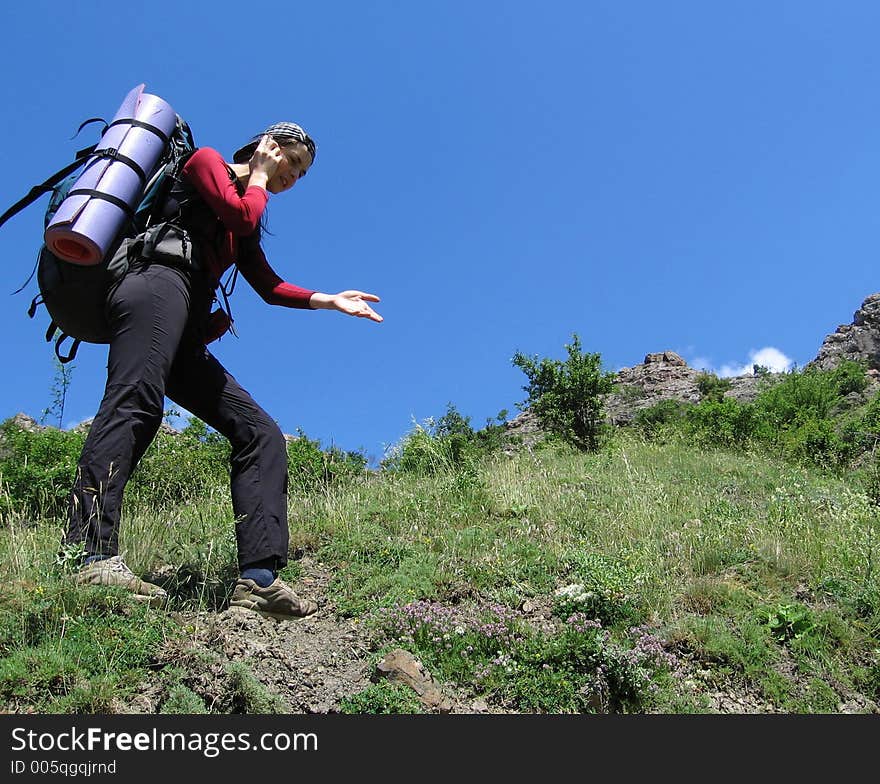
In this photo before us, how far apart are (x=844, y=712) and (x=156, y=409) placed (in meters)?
3.36

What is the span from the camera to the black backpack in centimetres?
358

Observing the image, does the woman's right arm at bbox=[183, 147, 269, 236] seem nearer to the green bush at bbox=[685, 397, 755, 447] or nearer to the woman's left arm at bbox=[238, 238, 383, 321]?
the woman's left arm at bbox=[238, 238, 383, 321]

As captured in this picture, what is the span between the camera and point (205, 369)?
4008 mm

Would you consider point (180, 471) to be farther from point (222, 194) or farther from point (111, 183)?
point (222, 194)

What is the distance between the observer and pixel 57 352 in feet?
12.9

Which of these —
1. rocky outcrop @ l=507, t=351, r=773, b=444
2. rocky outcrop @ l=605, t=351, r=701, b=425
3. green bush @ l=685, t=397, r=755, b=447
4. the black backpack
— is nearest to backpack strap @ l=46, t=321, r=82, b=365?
the black backpack

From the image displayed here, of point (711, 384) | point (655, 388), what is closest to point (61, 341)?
point (711, 384)

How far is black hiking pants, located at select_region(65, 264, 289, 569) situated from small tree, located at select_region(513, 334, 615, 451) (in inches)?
421

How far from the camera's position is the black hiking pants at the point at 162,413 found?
3352mm

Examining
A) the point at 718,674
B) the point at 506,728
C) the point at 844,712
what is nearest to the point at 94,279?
the point at 506,728

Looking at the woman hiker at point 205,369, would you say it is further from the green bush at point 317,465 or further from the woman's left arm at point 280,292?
the green bush at point 317,465

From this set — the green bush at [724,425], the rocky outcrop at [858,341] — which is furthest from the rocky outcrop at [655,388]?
the green bush at [724,425]

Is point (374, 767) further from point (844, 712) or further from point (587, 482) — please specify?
point (587, 482)

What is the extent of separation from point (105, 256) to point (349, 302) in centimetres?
117
